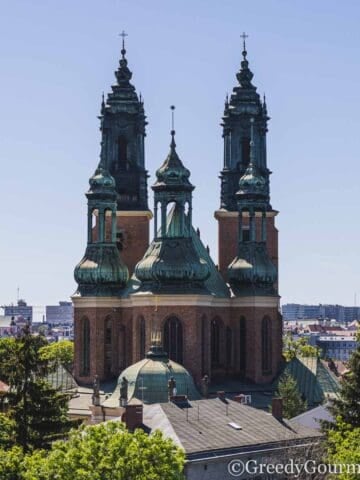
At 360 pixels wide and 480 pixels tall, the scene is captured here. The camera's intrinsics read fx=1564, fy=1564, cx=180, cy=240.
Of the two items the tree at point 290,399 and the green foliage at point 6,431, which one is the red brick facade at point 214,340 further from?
the green foliage at point 6,431

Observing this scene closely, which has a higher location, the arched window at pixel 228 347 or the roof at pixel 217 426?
the arched window at pixel 228 347

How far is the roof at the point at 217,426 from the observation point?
7344 cm

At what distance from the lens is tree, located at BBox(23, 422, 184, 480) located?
190ft

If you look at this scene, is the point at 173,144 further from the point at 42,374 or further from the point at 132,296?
the point at 42,374

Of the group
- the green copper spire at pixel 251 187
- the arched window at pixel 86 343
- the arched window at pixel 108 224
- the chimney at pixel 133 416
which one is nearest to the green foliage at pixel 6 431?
the chimney at pixel 133 416

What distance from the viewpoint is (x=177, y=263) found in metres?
104

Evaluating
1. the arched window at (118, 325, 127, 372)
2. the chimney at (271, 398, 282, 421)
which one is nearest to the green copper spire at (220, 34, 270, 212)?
the arched window at (118, 325, 127, 372)

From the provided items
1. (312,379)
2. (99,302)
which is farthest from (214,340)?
(99,302)

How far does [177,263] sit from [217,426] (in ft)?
90.2

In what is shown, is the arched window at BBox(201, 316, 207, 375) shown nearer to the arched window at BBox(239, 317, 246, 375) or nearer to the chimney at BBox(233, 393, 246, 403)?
the arched window at BBox(239, 317, 246, 375)

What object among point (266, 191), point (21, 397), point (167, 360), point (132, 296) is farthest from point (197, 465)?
point (266, 191)

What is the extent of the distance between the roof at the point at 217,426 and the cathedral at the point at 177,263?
19.6 m

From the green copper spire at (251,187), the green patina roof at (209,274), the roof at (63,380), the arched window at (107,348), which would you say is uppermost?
the green copper spire at (251,187)

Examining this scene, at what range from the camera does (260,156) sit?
116938mm
